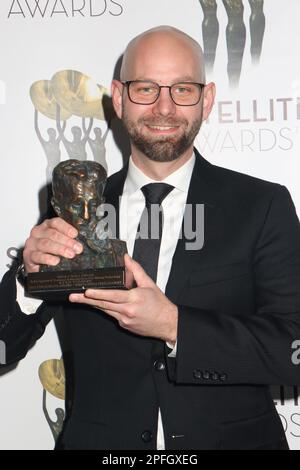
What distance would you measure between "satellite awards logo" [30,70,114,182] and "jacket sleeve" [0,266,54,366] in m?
0.72

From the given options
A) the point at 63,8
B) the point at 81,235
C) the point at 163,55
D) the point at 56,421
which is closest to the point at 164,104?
the point at 163,55

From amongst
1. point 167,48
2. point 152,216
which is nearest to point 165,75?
point 167,48

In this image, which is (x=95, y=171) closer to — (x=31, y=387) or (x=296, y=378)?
(x=296, y=378)

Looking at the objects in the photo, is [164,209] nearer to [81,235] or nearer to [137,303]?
[81,235]

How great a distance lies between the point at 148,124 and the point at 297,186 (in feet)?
2.46

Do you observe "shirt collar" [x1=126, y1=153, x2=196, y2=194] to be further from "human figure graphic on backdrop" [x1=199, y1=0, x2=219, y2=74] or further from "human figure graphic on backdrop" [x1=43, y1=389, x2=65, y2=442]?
"human figure graphic on backdrop" [x1=43, y1=389, x2=65, y2=442]

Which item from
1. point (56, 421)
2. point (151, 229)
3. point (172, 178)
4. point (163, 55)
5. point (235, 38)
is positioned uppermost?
point (235, 38)

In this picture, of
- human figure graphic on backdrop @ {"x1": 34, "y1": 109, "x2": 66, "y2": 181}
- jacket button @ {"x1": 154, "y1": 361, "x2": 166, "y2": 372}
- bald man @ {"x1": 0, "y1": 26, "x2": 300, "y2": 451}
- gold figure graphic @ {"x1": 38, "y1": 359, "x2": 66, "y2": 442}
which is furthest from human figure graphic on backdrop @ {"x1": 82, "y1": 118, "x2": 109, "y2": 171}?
jacket button @ {"x1": 154, "y1": 361, "x2": 166, "y2": 372}

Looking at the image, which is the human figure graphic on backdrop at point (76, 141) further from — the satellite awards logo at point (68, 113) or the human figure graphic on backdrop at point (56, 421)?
the human figure graphic on backdrop at point (56, 421)

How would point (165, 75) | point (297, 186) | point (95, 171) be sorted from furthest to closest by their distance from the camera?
point (297, 186)
point (165, 75)
point (95, 171)

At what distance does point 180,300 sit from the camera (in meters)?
1.99

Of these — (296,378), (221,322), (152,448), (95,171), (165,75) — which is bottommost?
(152,448)

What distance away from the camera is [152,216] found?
2107mm

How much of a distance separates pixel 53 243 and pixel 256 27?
1.25m
